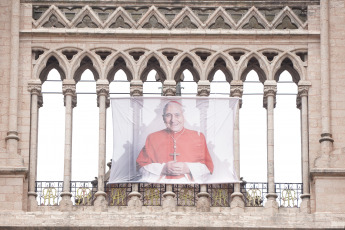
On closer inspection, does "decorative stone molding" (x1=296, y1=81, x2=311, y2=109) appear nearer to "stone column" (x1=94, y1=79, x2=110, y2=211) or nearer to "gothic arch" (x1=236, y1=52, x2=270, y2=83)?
"gothic arch" (x1=236, y1=52, x2=270, y2=83)

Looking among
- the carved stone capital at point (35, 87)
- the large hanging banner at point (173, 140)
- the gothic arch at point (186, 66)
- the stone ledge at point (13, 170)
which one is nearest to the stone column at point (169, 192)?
the large hanging banner at point (173, 140)

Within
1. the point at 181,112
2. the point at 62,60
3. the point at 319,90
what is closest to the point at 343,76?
A: the point at 319,90

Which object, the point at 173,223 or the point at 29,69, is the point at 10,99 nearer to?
the point at 29,69

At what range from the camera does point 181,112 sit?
44.4 meters

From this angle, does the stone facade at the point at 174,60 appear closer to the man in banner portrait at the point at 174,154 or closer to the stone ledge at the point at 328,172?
the stone ledge at the point at 328,172

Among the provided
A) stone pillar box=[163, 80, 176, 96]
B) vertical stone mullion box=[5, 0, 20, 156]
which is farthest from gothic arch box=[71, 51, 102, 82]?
stone pillar box=[163, 80, 176, 96]

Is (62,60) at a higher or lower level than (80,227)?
higher

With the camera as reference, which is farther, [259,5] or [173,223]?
[259,5]

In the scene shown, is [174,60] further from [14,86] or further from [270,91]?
[14,86]

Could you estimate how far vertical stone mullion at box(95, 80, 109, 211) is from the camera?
4334cm

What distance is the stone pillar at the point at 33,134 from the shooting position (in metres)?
43.3

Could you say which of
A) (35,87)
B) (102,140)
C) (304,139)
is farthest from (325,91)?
(35,87)

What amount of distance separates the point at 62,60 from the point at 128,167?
10.3 ft

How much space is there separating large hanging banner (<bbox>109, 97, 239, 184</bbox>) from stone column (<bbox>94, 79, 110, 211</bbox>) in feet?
0.83
